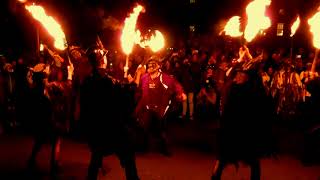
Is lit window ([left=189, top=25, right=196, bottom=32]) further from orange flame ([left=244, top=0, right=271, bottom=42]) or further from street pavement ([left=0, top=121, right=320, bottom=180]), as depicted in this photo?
orange flame ([left=244, top=0, right=271, bottom=42])

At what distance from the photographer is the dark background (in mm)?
20750

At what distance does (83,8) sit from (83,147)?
12.6 meters

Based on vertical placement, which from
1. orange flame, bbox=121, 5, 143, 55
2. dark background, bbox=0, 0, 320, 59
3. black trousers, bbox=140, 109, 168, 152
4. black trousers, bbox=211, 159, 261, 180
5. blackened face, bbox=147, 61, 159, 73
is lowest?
black trousers, bbox=211, 159, 261, 180

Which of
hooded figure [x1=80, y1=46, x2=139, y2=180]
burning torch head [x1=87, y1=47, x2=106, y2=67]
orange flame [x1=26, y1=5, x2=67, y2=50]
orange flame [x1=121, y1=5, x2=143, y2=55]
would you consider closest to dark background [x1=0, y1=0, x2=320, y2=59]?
orange flame [x1=26, y1=5, x2=67, y2=50]

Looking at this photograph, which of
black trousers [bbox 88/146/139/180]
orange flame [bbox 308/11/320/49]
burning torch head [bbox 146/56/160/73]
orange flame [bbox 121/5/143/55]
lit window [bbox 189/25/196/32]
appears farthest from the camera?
lit window [bbox 189/25/196/32]

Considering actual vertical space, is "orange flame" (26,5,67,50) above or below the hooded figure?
above

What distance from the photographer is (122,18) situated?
23.7 metres

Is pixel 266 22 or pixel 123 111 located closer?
pixel 123 111

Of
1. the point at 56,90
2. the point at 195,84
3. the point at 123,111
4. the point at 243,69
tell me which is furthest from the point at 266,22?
the point at 195,84

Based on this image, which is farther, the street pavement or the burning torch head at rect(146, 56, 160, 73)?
the burning torch head at rect(146, 56, 160, 73)

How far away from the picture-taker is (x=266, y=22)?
7.93 metres

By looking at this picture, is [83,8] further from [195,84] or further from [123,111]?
[123,111]

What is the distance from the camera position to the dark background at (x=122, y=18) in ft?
68.1

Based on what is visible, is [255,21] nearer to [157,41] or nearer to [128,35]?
[128,35]
